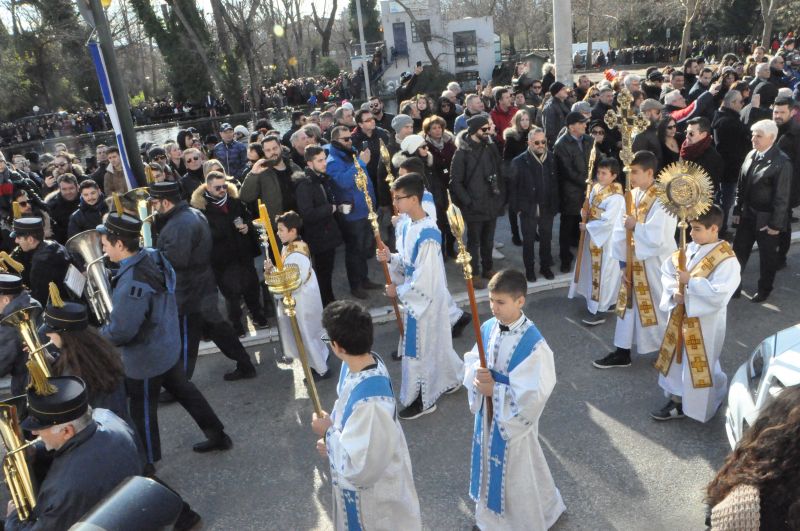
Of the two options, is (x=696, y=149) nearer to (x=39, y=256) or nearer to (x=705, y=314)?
(x=705, y=314)

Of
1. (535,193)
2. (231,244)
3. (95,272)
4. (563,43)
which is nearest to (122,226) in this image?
(95,272)

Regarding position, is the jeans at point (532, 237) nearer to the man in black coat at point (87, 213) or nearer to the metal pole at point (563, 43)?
the man in black coat at point (87, 213)

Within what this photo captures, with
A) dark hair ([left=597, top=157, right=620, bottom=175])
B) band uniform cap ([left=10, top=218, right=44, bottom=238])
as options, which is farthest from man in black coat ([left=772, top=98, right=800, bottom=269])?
band uniform cap ([left=10, top=218, right=44, bottom=238])

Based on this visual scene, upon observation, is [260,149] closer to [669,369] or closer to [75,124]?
[669,369]

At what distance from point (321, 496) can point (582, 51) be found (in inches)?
1751

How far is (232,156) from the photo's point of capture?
32.3 feet

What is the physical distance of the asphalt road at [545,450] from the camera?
4.29 m

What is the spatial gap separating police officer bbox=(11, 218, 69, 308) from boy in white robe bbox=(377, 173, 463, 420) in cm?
331

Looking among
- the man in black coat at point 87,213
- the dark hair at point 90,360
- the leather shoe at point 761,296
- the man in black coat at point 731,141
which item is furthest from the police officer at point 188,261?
the man in black coat at point 731,141

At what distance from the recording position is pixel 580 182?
7.95 m

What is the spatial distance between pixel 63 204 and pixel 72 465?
6.54m

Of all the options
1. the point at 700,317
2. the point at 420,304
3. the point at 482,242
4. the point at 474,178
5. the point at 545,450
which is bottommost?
the point at 545,450

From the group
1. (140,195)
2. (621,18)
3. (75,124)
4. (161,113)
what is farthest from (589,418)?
(621,18)

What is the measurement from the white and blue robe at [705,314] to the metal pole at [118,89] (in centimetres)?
542
